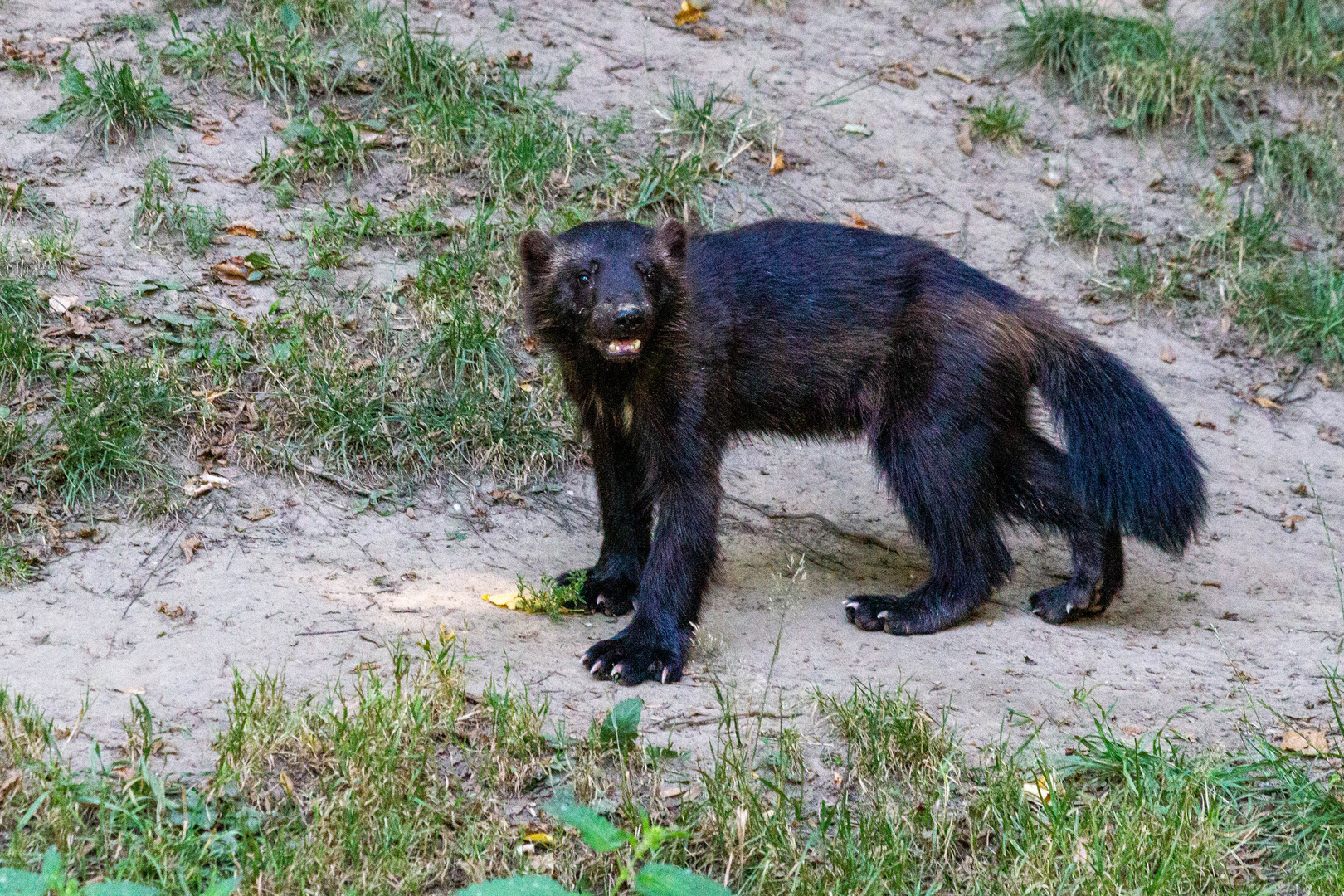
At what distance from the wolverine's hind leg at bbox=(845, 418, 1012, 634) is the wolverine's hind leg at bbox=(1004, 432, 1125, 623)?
30cm

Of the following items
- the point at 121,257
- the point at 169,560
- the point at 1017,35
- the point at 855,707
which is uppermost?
the point at 1017,35

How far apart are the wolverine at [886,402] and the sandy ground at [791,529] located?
290mm

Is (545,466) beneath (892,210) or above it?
beneath

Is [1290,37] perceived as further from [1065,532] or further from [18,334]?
[18,334]

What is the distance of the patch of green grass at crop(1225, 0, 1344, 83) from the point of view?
8.30 metres

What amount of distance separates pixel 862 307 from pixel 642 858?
8.30ft

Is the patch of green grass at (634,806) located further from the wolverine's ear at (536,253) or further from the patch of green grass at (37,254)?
the patch of green grass at (37,254)

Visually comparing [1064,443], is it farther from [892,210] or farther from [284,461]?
[284,461]

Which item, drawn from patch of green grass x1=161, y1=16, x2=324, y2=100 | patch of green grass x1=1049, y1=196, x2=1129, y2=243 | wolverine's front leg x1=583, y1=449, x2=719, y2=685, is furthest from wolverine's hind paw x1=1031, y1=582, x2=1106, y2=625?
patch of green grass x1=161, y1=16, x2=324, y2=100

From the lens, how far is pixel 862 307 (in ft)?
16.3

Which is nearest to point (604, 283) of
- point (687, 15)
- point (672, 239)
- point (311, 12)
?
point (672, 239)

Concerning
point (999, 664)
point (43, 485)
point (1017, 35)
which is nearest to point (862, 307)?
point (999, 664)

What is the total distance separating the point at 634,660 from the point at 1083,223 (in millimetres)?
4642

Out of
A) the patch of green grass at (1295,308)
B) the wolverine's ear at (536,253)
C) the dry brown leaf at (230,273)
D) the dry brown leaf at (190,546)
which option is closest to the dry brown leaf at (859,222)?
the patch of green grass at (1295,308)
